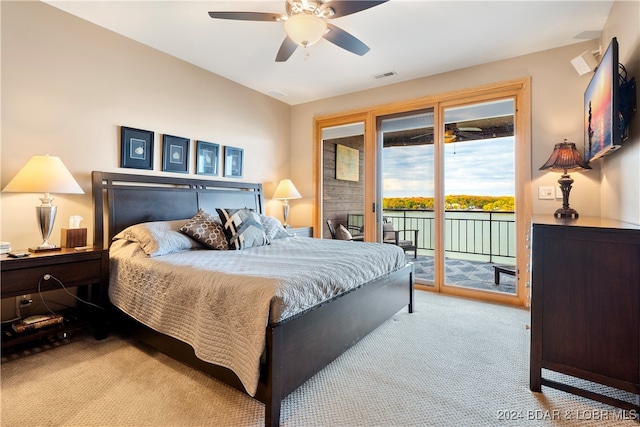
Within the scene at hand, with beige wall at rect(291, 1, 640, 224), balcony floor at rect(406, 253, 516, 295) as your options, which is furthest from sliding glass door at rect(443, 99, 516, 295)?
beige wall at rect(291, 1, 640, 224)

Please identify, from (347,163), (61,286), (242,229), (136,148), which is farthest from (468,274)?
(61,286)

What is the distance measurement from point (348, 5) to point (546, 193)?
8.78ft

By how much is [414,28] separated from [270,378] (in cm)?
301

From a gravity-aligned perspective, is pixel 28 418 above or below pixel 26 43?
below

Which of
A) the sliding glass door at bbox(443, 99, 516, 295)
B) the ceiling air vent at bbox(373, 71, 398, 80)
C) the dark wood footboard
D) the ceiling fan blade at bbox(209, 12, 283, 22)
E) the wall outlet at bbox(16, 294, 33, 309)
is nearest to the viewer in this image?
the dark wood footboard

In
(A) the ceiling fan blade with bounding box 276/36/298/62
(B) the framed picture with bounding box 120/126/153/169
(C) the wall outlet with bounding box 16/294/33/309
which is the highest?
(A) the ceiling fan blade with bounding box 276/36/298/62

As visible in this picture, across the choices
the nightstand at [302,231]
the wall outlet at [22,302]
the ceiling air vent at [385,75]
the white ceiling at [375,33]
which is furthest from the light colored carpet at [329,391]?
the ceiling air vent at [385,75]

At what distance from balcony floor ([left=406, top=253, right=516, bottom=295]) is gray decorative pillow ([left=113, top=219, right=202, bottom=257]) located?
272 centimetres

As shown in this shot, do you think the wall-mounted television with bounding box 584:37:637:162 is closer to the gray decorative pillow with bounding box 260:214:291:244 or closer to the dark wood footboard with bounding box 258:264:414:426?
the dark wood footboard with bounding box 258:264:414:426

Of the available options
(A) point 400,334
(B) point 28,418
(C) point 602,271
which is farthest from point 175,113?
(C) point 602,271

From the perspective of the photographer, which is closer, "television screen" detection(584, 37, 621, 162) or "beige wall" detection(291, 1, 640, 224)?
"television screen" detection(584, 37, 621, 162)

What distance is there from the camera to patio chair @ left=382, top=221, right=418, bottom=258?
14.3 ft

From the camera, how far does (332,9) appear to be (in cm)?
206

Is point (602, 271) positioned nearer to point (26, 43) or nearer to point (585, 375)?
point (585, 375)
